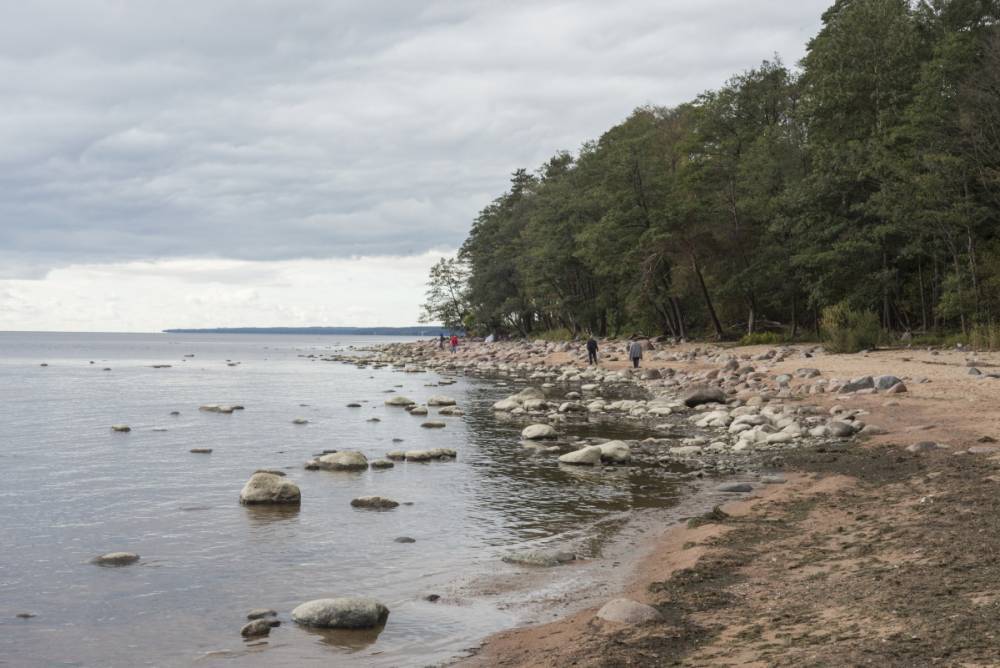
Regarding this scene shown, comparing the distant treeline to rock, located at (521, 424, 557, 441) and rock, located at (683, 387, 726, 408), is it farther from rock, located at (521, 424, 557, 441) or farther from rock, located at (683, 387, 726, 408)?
rock, located at (521, 424, 557, 441)

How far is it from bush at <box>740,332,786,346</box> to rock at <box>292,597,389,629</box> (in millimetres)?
37566

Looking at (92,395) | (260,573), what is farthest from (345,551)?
(92,395)

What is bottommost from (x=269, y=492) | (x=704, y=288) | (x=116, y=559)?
(x=116, y=559)

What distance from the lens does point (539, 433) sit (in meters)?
20.1

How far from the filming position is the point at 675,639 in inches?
250

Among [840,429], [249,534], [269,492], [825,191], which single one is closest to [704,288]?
[825,191]

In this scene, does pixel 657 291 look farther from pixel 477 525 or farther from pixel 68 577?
pixel 68 577

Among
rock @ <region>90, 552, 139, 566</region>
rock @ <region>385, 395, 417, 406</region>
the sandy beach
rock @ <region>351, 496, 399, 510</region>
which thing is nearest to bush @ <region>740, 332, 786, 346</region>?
rock @ <region>385, 395, 417, 406</region>

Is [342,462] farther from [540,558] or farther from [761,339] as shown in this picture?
[761,339]

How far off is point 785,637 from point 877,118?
36.1m

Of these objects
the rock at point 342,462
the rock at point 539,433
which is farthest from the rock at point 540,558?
the rock at point 539,433

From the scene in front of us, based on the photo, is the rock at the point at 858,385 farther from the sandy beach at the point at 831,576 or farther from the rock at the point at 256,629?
the rock at the point at 256,629

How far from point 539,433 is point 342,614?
12635mm

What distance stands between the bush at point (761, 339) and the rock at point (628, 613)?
1465 inches
